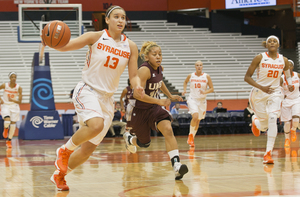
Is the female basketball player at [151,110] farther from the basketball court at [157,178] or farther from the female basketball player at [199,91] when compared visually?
the female basketball player at [199,91]

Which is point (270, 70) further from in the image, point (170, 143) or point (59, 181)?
point (59, 181)

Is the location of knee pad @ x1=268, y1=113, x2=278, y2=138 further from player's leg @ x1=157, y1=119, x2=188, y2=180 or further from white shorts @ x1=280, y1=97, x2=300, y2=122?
white shorts @ x1=280, y1=97, x2=300, y2=122

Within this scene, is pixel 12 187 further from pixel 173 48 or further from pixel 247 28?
pixel 247 28

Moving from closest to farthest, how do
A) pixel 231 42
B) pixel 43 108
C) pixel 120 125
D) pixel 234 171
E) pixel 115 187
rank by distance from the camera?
pixel 115 187
pixel 234 171
pixel 43 108
pixel 120 125
pixel 231 42

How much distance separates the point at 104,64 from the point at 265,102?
11.8 feet

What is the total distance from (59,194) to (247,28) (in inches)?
1008

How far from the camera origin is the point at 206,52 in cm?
2412

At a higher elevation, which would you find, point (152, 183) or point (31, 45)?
point (31, 45)

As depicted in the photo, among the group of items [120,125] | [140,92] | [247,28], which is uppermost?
[247,28]

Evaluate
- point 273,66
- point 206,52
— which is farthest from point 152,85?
point 206,52

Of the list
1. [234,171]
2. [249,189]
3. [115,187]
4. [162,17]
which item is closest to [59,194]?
[115,187]

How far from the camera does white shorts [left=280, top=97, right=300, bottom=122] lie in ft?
36.1

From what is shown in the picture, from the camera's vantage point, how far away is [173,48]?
2434 cm

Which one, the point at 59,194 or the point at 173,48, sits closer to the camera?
the point at 59,194
